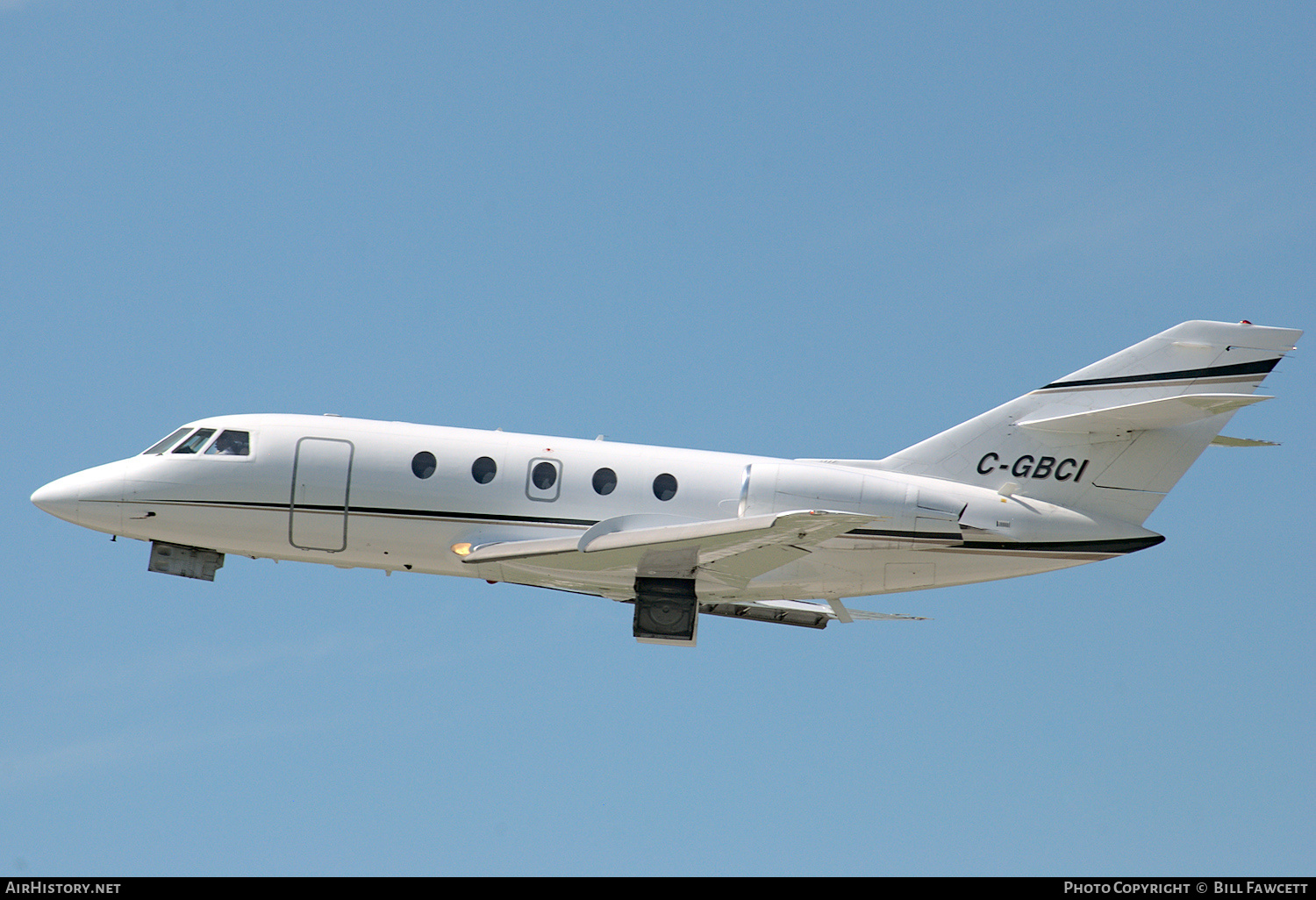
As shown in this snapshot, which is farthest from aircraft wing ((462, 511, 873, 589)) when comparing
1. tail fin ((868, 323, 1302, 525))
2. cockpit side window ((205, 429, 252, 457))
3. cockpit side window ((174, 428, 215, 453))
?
cockpit side window ((174, 428, 215, 453))

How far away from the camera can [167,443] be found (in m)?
26.2

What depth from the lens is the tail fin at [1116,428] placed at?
83.5ft

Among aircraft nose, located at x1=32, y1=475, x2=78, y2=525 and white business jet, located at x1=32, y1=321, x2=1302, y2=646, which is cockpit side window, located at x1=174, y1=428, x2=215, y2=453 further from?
aircraft nose, located at x1=32, y1=475, x2=78, y2=525

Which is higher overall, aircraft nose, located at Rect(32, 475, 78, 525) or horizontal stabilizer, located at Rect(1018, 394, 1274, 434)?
horizontal stabilizer, located at Rect(1018, 394, 1274, 434)

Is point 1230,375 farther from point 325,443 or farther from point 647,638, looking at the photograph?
point 325,443

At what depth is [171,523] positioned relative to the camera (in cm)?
2556

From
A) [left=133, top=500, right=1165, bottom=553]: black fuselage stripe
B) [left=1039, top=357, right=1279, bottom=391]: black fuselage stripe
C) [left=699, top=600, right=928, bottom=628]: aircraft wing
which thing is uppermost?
[left=1039, top=357, right=1279, bottom=391]: black fuselage stripe

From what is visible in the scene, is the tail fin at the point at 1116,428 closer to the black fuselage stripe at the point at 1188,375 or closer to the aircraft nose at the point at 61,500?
the black fuselage stripe at the point at 1188,375

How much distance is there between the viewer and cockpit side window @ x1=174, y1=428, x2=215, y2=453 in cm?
2583

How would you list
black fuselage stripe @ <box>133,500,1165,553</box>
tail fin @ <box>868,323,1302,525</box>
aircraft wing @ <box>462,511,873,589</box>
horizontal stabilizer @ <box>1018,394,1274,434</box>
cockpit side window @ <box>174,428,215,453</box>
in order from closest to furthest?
1. aircraft wing @ <box>462,511,873,589</box>
2. horizontal stabilizer @ <box>1018,394,1274,434</box>
3. black fuselage stripe @ <box>133,500,1165,553</box>
4. tail fin @ <box>868,323,1302,525</box>
5. cockpit side window @ <box>174,428,215,453</box>

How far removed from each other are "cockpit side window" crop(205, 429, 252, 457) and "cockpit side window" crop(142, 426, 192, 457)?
84cm

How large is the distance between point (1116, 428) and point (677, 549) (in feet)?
26.8

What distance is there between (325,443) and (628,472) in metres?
5.24

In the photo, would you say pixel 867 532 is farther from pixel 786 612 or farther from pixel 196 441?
pixel 196 441
